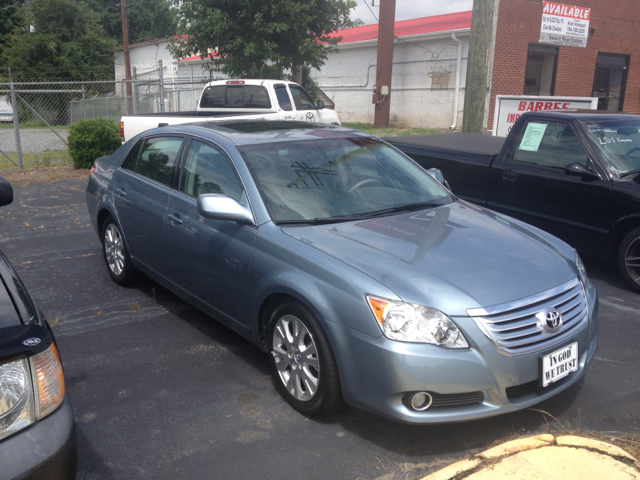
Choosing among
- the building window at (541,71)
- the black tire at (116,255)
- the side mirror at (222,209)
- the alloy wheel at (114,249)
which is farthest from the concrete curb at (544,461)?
the building window at (541,71)

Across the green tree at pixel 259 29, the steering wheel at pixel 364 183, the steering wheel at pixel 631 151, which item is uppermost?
the green tree at pixel 259 29

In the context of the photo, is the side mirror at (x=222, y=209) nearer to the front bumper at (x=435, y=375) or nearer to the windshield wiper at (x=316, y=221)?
the windshield wiper at (x=316, y=221)

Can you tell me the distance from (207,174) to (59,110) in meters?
28.0

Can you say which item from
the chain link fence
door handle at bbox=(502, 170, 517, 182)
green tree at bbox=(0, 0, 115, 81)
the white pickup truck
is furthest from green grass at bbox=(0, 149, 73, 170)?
green tree at bbox=(0, 0, 115, 81)

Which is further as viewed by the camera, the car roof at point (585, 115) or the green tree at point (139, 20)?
the green tree at point (139, 20)

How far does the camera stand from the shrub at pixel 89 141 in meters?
13.1

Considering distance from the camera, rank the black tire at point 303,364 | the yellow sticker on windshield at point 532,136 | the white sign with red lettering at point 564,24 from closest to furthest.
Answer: the black tire at point 303,364, the yellow sticker on windshield at point 532,136, the white sign with red lettering at point 564,24

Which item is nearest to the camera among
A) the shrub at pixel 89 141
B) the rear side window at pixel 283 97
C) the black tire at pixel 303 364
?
the black tire at pixel 303 364

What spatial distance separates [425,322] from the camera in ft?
9.75

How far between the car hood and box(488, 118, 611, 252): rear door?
2.02m

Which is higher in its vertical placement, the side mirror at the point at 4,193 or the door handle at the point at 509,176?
the side mirror at the point at 4,193

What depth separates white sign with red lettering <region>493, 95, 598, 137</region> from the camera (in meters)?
11.6

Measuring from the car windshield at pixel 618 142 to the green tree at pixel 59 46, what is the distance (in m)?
35.4

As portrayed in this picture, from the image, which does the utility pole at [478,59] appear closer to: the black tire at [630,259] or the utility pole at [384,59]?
the black tire at [630,259]
